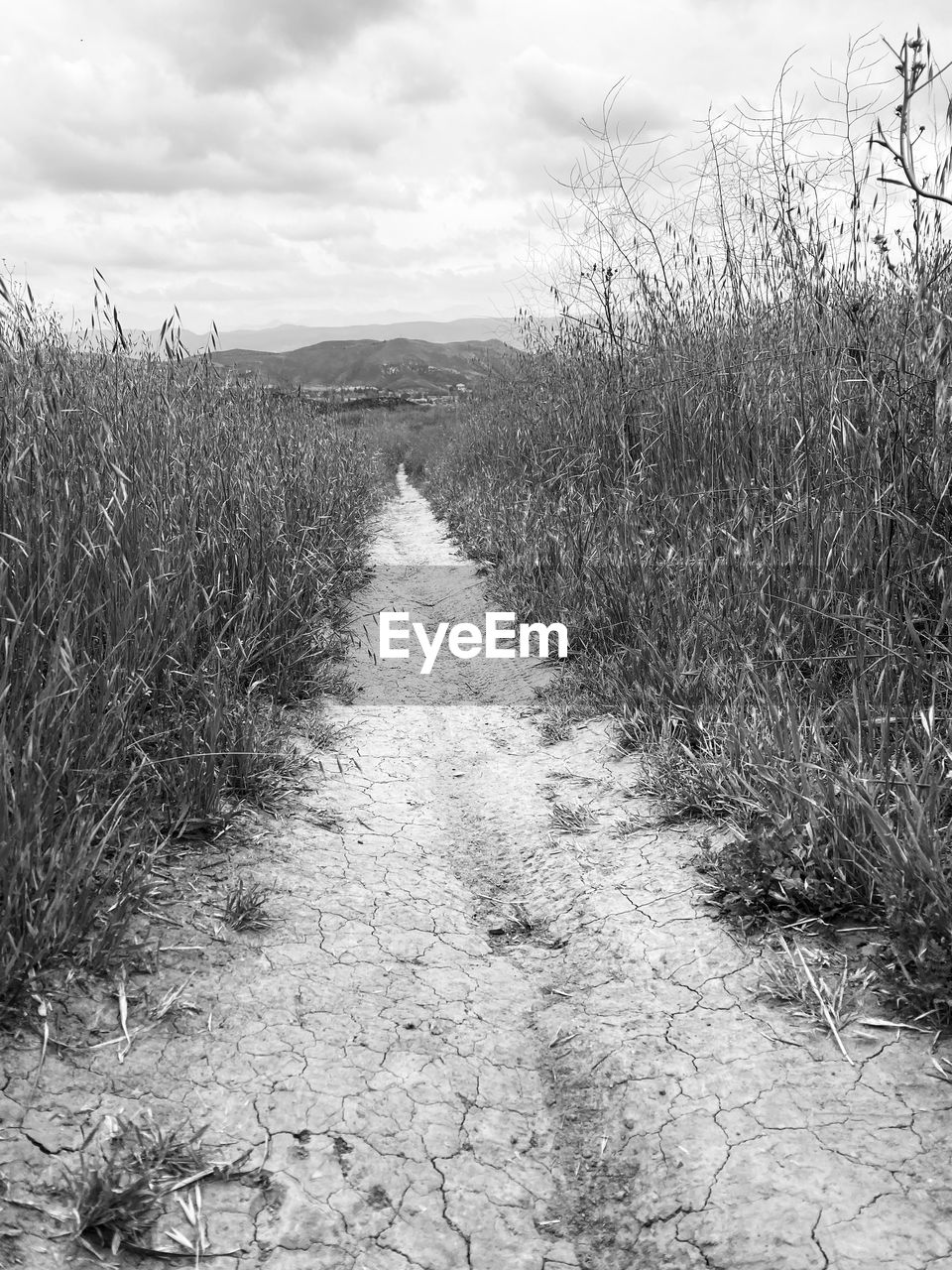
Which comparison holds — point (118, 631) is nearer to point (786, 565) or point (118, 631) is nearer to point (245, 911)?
point (245, 911)

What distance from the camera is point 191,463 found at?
4.15m

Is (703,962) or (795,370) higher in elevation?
(795,370)

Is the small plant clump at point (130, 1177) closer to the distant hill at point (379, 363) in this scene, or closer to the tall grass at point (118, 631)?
the tall grass at point (118, 631)

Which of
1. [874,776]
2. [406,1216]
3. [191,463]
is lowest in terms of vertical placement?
[406,1216]

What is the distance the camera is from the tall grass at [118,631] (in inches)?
77.3

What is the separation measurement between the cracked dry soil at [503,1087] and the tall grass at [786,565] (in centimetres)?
31

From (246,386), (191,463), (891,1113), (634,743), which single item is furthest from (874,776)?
(246,386)

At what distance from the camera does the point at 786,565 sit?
3404 mm

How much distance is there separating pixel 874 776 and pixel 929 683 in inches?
25.5

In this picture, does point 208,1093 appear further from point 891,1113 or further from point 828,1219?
point 891,1113

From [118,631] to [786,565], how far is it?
2.44 metres

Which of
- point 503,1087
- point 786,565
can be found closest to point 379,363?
point 786,565

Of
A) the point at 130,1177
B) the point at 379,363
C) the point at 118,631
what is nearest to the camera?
the point at 130,1177

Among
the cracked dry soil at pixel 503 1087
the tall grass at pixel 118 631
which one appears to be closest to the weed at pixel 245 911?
the cracked dry soil at pixel 503 1087
